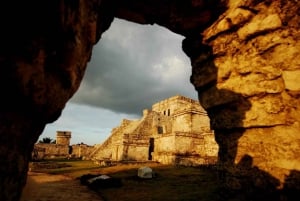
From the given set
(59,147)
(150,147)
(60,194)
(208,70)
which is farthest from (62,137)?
(208,70)

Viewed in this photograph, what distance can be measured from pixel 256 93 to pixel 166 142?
1979 cm

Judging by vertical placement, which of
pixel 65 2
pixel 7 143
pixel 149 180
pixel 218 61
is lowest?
pixel 149 180

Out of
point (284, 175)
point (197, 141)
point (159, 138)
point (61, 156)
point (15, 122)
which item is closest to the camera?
point (15, 122)

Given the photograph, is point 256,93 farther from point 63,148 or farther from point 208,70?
point 63,148

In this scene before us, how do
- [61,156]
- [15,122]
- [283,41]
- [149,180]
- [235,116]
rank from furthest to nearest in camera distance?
[61,156], [149,180], [235,116], [283,41], [15,122]

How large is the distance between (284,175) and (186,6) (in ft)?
16.1

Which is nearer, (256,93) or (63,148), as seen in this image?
(256,93)

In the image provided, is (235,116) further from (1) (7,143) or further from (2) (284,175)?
(1) (7,143)

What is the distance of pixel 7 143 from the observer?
338cm

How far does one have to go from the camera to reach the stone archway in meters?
3.21

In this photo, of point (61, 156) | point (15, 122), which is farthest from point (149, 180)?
point (61, 156)

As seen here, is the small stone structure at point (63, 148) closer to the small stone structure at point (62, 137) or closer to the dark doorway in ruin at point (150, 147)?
the small stone structure at point (62, 137)

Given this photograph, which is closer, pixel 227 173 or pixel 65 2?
pixel 65 2

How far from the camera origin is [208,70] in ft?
24.0
